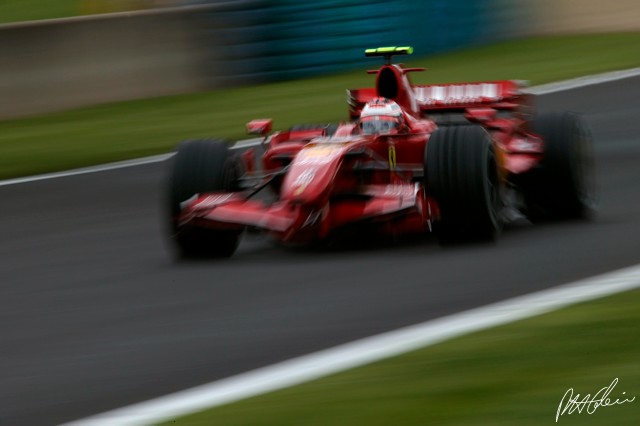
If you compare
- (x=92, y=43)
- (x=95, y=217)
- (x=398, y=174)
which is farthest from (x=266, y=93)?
(x=398, y=174)

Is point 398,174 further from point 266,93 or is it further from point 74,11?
point 74,11

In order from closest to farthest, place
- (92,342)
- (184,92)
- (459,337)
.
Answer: (459,337), (92,342), (184,92)

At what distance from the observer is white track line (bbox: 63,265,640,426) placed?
5.45 m

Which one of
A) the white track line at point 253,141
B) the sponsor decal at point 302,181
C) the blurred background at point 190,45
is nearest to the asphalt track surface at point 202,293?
the sponsor decal at point 302,181

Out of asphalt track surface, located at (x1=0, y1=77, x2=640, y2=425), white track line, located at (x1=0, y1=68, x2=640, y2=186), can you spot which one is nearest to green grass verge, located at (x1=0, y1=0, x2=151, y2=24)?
white track line, located at (x1=0, y1=68, x2=640, y2=186)

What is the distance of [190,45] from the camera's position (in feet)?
57.3

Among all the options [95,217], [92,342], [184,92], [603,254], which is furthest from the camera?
[184,92]

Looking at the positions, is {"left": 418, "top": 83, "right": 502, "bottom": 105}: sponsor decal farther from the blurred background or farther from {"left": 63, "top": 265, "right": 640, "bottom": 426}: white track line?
the blurred background

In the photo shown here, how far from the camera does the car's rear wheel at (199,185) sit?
29.2 ft

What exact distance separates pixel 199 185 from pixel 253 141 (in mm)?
5661

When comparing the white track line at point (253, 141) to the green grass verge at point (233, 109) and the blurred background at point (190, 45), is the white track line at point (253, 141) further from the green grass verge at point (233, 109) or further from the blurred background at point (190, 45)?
the blurred background at point (190, 45)

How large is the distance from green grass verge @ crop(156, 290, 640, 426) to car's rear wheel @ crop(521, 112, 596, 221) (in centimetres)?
323

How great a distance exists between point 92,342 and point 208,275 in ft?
5.32

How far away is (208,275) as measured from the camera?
840 cm
